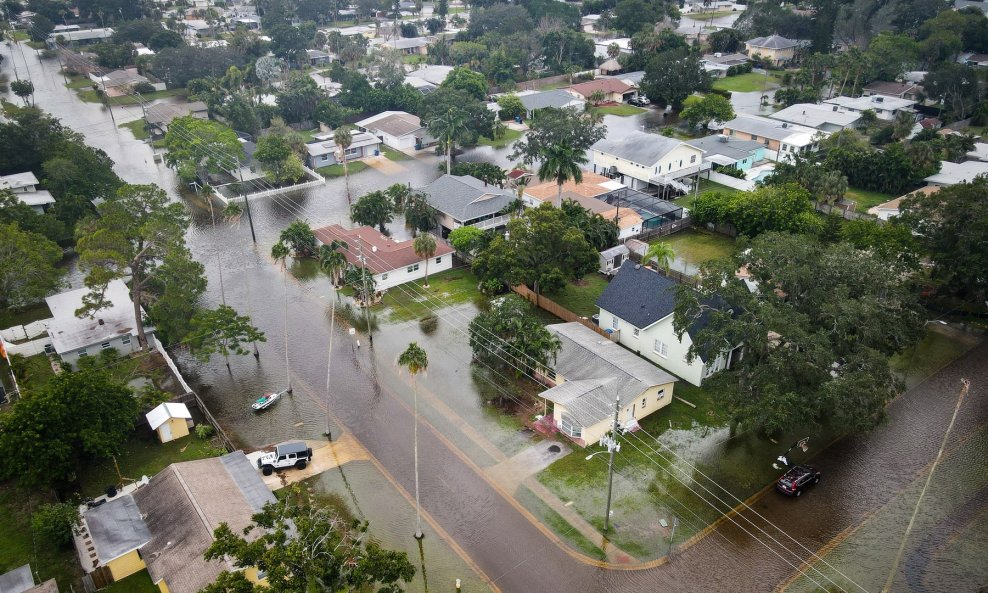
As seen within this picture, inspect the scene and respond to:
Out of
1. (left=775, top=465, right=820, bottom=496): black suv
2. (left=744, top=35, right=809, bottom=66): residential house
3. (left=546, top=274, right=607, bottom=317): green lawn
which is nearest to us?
(left=775, top=465, right=820, bottom=496): black suv

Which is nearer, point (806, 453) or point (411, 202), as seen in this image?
point (806, 453)

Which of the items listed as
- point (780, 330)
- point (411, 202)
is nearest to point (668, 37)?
point (411, 202)

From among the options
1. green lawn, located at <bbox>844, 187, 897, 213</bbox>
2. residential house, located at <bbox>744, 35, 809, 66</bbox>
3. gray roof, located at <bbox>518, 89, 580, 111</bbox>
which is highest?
residential house, located at <bbox>744, 35, 809, 66</bbox>

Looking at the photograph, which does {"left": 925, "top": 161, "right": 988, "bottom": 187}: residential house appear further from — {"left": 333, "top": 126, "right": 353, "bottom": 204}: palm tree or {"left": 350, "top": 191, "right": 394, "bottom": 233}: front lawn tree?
{"left": 333, "top": 126, "right": 353, "bottom": 204}: palm tree

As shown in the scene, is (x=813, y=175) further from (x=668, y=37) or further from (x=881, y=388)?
(x=668, y=37)

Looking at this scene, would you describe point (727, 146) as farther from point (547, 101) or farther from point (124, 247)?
point (124, 247)

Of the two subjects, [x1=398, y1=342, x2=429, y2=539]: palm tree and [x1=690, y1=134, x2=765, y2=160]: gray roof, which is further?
[x1=690, y1=134, x2=765, y2=160]: gray roof

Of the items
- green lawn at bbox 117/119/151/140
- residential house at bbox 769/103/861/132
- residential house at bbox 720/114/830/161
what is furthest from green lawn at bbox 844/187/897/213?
green lawn at bbox 117/119/151/140
